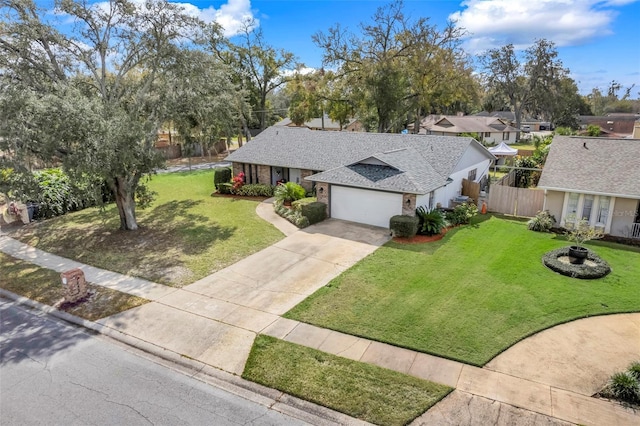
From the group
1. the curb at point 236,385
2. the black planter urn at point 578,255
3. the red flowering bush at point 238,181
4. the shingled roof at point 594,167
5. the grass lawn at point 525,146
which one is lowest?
the curb at point 236,385

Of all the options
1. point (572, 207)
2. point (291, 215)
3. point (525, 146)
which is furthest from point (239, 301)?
point (525, 146)

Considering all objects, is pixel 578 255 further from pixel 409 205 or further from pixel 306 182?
pixel 306 182

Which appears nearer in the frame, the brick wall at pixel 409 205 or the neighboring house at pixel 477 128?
the brick wall at pixel 409 205

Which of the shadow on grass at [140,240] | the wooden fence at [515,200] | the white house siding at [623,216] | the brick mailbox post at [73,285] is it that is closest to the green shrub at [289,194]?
the shadow on grass at [140,240]

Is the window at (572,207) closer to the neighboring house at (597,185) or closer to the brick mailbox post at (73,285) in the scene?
the neighboring house at (597,185)

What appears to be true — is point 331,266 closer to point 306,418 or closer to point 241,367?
point 241,367

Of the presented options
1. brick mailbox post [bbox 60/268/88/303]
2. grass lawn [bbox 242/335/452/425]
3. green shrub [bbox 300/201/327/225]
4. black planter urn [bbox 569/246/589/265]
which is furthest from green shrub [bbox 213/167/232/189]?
black planter urn [bbox 569/246/589/265]
